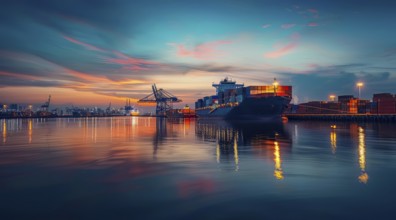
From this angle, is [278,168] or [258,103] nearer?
[278,168]

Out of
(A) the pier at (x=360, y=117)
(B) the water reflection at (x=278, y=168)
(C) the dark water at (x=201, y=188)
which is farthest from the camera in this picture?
(A) the pier at (x=360, y=117)

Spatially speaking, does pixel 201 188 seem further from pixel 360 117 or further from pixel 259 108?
pixel 360 117

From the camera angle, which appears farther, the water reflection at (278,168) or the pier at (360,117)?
the pier at (360,117)

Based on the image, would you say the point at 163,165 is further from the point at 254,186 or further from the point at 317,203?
the point at 317,203

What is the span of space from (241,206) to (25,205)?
7.01 m

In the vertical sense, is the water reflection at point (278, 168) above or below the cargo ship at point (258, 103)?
below

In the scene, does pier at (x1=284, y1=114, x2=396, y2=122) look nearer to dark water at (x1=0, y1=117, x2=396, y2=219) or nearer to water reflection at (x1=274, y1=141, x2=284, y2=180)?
dark water at (x1=0, y1=117, x2=396, y2=219)

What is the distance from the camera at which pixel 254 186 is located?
36.5ft

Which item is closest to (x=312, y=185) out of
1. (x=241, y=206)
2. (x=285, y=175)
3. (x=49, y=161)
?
(x=285, y=175)

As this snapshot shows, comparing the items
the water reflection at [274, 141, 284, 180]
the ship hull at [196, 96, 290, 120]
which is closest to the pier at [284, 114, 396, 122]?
the ship hull at [196, 96, 290, 120]

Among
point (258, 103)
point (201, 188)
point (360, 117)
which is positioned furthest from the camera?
point (360, 117)

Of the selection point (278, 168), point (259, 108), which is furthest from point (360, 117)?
point (278, 168)

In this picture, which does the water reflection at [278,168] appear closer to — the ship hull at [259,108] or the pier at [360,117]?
the ship hull at [259,108]

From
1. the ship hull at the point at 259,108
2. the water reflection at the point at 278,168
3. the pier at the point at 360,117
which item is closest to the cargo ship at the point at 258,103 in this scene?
the ship hull at the point at 259,108
